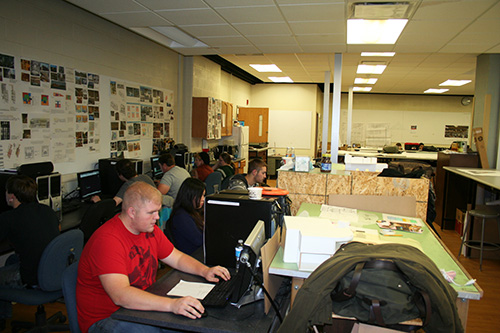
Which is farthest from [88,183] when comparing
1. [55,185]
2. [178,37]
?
[178,37]

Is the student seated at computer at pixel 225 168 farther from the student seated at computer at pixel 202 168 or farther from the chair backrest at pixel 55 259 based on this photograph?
the chair backrest at pixel 55 259

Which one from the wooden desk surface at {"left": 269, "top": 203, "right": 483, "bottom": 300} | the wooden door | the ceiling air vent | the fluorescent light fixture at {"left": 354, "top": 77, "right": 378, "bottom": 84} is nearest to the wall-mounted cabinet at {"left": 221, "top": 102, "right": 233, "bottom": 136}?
the wooden door

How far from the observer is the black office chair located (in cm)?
304

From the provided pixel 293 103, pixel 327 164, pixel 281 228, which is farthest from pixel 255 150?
pixel 281 228

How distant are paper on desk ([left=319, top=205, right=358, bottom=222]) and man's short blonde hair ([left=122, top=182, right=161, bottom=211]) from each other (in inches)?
59.6

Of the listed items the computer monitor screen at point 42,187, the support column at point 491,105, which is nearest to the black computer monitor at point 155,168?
the computer monitor screen at point 42,187

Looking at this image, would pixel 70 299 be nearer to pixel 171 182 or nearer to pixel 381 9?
pixel 171 182

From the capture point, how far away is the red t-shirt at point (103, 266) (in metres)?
1.76

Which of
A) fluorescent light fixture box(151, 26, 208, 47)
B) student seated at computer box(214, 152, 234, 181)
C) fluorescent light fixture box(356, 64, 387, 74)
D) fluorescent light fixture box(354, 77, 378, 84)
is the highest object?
fluorescent light fixture box(354, 77, 378, 84)

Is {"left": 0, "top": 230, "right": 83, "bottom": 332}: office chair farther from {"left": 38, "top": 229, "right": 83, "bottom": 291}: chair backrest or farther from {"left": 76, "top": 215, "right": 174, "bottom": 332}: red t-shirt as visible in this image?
{"left": 76, "top": 215, "right": 174, "bottom": 332}: red t-shirt

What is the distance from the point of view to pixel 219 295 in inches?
70.6

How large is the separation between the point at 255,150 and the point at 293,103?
247 centimetres

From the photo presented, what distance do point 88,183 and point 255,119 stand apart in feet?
22.5

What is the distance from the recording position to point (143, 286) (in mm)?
1937
